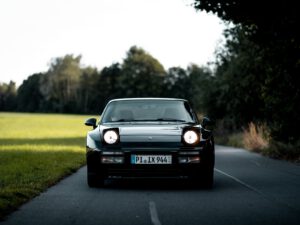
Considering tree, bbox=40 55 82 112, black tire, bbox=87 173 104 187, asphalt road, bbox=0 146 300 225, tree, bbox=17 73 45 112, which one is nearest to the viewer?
asphalt road, bbox=0 146 300 225

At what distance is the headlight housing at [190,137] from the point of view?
9.23m

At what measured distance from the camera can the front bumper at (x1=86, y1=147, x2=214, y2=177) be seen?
9117 mm

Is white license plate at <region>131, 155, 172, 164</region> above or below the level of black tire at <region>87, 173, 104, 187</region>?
above

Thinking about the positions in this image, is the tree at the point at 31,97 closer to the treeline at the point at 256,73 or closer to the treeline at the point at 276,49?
the treeline at the point at 256,73

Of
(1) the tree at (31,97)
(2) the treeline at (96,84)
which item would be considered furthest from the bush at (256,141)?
(1) the tree at (31,97)

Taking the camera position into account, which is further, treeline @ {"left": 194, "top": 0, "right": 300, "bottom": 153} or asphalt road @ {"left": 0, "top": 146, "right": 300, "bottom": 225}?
treeline @ {"left": 194, "top": 0, "right": 300, "bottom": 153}

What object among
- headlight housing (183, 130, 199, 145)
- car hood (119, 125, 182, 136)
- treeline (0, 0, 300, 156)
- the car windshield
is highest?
treeline (0, 0, 300, 156)

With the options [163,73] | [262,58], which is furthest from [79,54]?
[262,58]

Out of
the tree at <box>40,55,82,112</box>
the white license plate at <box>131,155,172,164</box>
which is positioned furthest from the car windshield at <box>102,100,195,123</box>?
the tree at <box>40,55,82,112</box>

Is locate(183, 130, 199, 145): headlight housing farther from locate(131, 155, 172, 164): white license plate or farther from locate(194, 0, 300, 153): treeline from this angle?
locate(194, 0, 300, 153): treeline

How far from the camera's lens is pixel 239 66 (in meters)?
36.3

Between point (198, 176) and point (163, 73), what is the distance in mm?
117532

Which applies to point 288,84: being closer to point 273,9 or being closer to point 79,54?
point 273,9

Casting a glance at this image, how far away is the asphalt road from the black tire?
130mm
